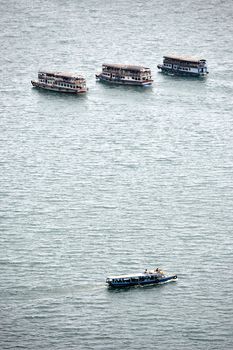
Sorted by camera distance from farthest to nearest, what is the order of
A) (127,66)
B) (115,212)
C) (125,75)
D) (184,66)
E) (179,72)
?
(179,72) → (184,66) → (127,66) → (125,75) → (115,212)

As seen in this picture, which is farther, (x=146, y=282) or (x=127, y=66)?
(x=127, y=66)

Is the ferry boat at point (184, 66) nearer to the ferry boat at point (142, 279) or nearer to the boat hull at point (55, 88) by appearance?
the boat hull at point (55, 88)

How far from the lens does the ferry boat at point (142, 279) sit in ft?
387

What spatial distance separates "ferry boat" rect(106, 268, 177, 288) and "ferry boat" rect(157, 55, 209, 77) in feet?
224

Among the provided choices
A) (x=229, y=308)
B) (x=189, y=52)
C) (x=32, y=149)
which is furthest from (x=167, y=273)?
(x=189, y=52)

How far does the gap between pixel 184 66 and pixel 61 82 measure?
1996cm

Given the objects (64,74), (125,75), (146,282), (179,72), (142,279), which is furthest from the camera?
(179,72)

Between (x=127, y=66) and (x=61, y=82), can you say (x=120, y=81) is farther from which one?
(x=61, y=82)

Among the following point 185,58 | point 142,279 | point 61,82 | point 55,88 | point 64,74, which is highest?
point 185,58

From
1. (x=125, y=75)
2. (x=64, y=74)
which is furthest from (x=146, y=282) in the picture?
(x=125, y=75)

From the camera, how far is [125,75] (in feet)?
590

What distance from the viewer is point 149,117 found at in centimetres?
16388

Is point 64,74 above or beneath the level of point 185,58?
beneath

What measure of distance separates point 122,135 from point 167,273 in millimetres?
39235
